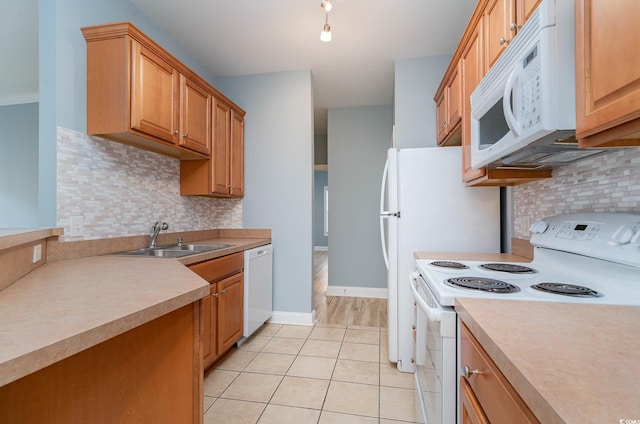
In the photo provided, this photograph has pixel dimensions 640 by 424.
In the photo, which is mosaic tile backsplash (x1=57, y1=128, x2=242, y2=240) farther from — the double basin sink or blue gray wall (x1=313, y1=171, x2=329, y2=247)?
blue gray wall (x1=313, y1=171, x2=329, y2=247)

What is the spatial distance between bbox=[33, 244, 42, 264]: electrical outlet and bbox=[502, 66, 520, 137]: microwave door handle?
212 cm

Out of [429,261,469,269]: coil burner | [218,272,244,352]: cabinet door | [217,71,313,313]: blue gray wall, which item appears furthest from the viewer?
[217,71,313,313]: blue gray wall

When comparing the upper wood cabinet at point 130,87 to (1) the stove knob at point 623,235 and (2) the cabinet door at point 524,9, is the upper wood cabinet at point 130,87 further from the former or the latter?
(1) the stove knob at point 623,235

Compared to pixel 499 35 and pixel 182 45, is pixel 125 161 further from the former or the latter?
pixel 499 35

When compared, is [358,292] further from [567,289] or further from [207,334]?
[567,289]

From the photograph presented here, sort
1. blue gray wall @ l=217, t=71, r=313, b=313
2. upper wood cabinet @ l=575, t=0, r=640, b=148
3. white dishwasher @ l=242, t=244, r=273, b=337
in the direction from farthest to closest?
blue gray wall @ l=217, t=71, r=313, b=313 < white dishwasher @ l=242, t=244, r=273, b=337 < upper wood cabinet @ l=575, t=0, r=640, b=148

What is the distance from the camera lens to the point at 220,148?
109 inches

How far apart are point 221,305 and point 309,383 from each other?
0.85m

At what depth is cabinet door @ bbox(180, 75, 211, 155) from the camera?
224 centimetres

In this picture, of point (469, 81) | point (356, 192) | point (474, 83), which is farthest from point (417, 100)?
point (356, 192)

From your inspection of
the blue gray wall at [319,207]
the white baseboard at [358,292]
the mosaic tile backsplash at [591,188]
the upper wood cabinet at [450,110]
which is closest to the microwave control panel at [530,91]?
the mosaic tile backsplash at [591,188]

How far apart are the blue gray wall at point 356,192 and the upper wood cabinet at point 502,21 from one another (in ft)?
8.56

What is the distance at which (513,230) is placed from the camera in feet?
6.37

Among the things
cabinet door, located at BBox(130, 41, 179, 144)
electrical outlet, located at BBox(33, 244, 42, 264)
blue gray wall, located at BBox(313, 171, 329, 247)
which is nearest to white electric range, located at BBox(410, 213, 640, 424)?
electrical outlet, located at BBox(33, 244, 42, 264)
